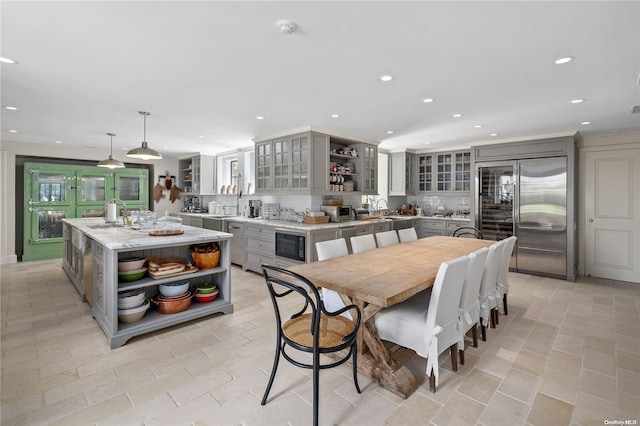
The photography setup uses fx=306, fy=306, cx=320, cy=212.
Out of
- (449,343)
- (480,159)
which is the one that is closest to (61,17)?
(449,343)

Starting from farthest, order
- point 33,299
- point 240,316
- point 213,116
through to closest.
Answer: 1. point 213,116
2. point 33,299
3. point 240,316

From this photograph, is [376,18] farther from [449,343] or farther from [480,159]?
[480,159]

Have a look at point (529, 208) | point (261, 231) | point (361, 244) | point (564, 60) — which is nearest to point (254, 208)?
point (261, 231)

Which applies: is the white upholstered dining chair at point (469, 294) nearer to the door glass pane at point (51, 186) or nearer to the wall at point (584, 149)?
the wall at point (584, 149)

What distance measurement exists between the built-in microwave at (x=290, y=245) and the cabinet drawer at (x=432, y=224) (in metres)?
3.28

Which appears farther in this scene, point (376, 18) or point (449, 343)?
point (449, 343)

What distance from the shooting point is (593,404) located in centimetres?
193

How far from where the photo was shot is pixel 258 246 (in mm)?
5117

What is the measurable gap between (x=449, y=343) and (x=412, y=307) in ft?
1.07

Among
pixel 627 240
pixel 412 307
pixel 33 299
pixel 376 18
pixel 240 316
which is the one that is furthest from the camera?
pixel 627 240

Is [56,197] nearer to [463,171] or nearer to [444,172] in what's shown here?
[444,172]

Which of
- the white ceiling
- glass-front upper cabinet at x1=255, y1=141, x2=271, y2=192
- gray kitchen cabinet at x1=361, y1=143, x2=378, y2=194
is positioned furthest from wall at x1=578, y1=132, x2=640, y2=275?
glass-front upper cabinet at x1=255, y1=141, x2=271, y2=192

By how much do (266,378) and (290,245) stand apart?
2.45 m

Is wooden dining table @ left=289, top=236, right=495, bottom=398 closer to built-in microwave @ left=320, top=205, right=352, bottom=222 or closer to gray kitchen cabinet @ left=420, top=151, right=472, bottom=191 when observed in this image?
built-in microwave @ left=320, top=205, right=352, bottom=222
